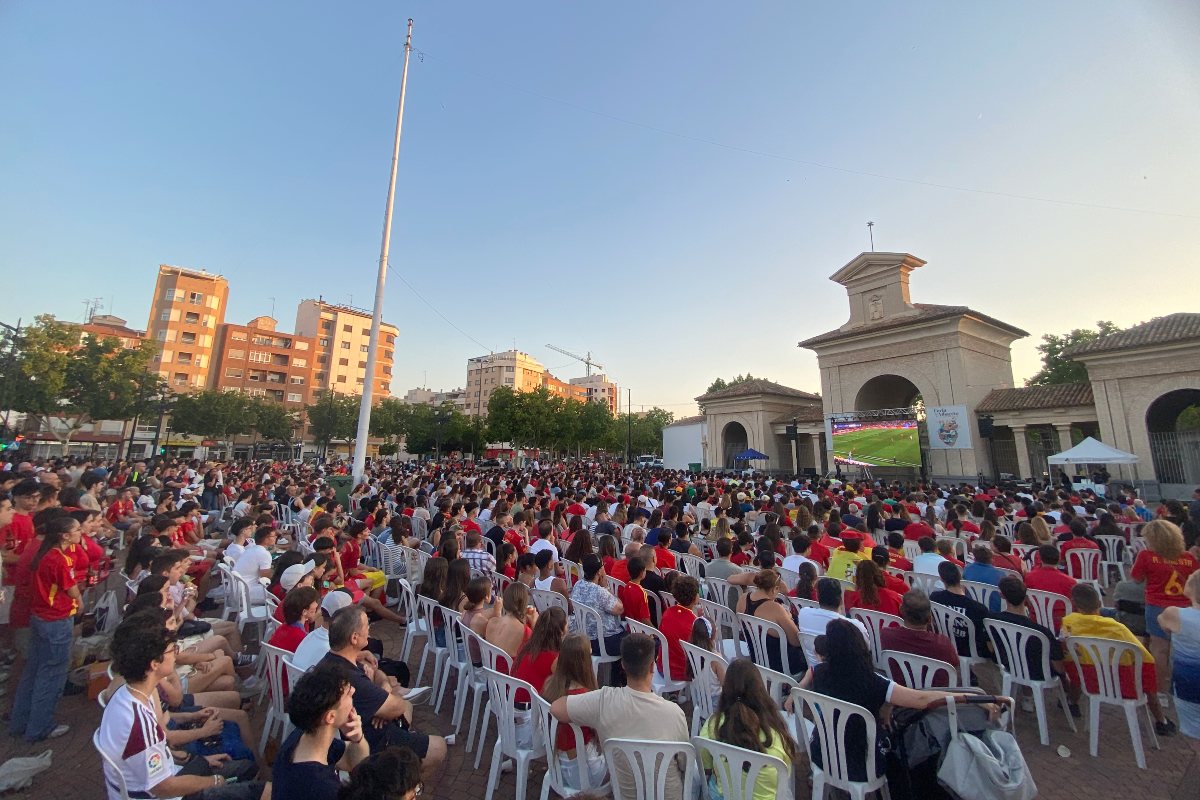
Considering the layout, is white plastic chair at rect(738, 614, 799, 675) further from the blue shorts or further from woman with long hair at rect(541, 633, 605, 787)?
the blue shorts

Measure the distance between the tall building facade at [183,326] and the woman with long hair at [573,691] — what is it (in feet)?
198

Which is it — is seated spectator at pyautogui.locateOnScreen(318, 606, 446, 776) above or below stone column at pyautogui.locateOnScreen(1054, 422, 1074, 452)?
below

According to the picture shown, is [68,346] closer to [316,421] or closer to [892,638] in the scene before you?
[316,421]

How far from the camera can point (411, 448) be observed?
55.6m

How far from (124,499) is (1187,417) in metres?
68.1

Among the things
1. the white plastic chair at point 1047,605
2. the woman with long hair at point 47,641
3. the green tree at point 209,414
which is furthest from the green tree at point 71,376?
the white plastic chair at point 1047,605

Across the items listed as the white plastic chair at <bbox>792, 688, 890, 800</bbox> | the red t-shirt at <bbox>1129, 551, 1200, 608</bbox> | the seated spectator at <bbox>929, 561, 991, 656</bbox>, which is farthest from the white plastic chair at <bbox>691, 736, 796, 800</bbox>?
the red t-shirt at <bbox>1129, 551, 1200, 608</bbox>

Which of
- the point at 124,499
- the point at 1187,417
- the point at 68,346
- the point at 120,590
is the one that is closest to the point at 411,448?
the point at 68,346

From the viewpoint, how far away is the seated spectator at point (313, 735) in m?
2.03

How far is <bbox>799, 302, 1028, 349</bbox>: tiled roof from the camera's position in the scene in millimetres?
23672

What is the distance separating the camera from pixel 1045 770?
145 inches

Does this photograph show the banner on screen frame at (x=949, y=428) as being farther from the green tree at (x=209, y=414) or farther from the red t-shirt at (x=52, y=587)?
the green tree at (x=209, y=414)

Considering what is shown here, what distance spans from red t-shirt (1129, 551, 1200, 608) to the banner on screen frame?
20.6 metres

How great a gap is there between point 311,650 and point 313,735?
1.60 m
